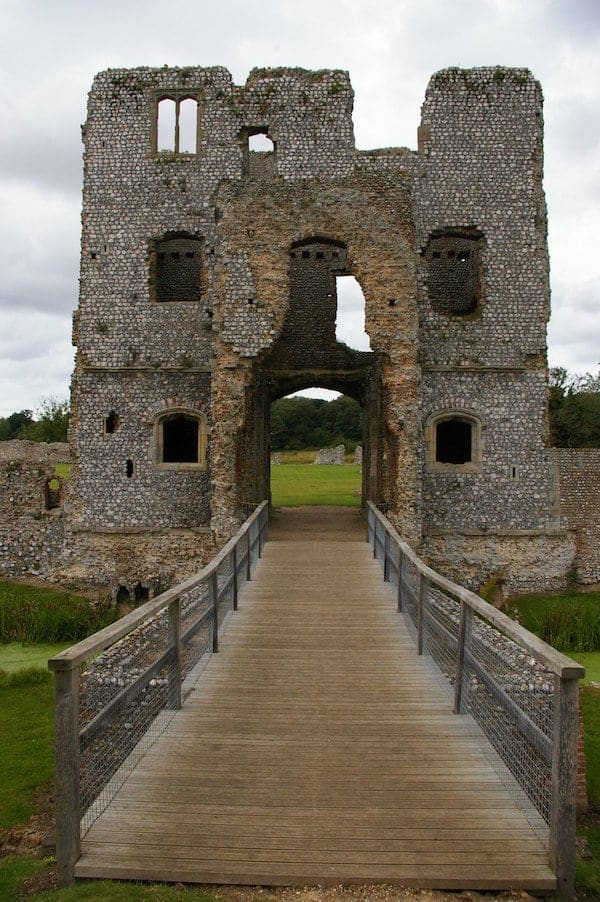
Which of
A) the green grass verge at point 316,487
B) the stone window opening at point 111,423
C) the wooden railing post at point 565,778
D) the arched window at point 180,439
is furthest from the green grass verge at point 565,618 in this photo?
the wooden railing post at point 565,778

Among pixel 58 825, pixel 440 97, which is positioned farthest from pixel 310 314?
pixel 58 825

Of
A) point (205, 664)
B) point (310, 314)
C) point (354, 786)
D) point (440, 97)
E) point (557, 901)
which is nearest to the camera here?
point (557, 901)

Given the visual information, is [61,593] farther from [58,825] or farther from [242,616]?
[58,825]

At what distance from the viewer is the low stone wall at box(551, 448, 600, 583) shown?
56.5ft

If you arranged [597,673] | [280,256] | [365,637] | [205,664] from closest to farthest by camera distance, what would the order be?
1. [205,664]
2. [365,637]
3. [597,673]
4. [280,256]

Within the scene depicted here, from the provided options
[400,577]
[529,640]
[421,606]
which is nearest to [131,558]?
[400,577]

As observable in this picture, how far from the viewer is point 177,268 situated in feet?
64.2

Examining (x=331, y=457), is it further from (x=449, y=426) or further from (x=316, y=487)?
(x=449, y=426)

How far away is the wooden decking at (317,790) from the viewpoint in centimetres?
407

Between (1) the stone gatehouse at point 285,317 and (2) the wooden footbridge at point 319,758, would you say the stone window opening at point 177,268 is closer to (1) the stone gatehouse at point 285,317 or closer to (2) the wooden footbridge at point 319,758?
(1) the stone gatehouse at point 285,317

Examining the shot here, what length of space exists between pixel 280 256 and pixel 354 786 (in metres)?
12.3

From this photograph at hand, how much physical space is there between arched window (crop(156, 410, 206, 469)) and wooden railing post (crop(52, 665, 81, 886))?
13445mm

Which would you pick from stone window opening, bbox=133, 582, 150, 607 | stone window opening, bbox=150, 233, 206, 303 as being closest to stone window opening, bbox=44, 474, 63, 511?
stone window opening, bbox=133, 582, 150, 607

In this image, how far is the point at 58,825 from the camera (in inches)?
163
